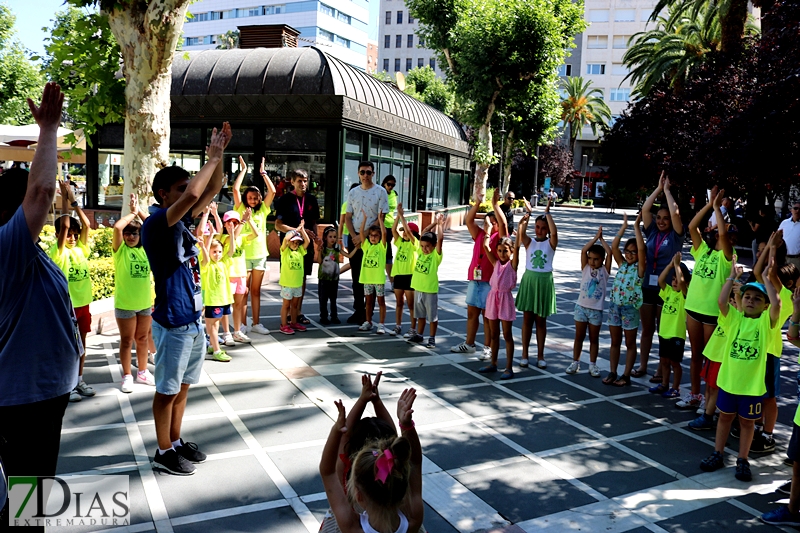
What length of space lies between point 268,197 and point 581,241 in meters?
17.8

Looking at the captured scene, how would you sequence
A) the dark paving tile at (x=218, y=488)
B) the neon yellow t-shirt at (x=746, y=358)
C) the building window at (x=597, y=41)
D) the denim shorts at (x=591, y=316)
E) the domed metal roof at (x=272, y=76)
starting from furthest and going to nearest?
1. the building window at (x=597, y=41)
2. the domed metal roof at (x=272, y=76)
3. the denim shorts at (x=591, y=316)
4. the neon yellow t-shirt at (x=746, y=358)
5. the dark paving tile at (x=218, y=488)

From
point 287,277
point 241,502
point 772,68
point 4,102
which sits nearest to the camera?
point 241,502

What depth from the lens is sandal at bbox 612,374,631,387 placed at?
691 cm

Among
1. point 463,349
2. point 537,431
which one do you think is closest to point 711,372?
point 537,431

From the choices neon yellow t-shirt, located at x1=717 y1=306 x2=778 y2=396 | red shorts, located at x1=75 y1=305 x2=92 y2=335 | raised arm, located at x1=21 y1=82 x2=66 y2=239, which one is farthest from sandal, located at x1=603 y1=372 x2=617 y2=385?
raised arm, located at x1=21 y1=82 x2=66 y2=239

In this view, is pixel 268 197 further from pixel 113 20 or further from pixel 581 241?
pixel 581 241

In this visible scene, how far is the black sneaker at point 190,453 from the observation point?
181 inches

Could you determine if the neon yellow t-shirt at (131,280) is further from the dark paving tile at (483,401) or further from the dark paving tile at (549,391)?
the dark paving tile at (549,391)

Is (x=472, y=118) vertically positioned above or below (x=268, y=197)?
above

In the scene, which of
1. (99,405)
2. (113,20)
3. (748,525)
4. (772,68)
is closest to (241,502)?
(99,405)

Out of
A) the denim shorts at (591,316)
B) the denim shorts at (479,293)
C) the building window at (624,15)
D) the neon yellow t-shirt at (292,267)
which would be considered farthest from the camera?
the building window at (624,15)


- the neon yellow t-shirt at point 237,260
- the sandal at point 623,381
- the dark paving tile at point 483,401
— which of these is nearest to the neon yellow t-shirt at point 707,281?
the sandal at point 623,381

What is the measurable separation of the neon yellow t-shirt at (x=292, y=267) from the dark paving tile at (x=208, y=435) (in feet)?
10.3

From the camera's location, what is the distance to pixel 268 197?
8.52 meters
